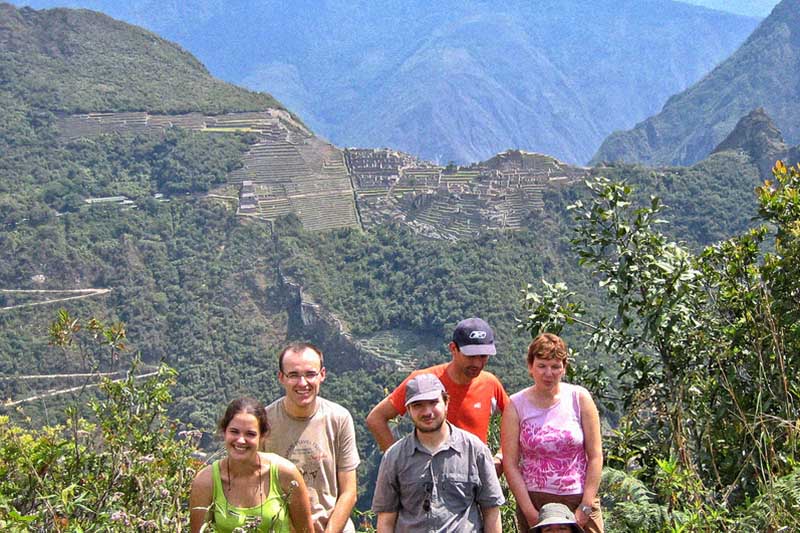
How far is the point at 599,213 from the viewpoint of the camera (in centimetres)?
583

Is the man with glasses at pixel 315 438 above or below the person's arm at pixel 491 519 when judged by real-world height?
above

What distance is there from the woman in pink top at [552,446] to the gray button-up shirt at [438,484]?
1.11 feet

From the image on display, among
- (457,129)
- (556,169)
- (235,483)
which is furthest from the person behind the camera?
(457,129)

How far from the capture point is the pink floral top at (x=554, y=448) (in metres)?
3.88

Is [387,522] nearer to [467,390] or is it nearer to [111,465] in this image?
[467,390]

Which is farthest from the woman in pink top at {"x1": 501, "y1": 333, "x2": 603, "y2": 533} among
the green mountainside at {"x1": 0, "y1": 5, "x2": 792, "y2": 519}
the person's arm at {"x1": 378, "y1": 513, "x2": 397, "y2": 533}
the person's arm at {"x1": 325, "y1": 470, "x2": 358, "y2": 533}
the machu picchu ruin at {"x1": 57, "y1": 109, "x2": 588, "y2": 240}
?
the machu picchu ruin at {"x1": 57, "y1": 109, "x2": 588, "y2": 240}

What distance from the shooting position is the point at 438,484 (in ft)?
11.7

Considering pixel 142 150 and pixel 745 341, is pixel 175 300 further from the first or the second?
pixel 745 341

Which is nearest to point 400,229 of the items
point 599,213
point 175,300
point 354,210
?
point 354,210

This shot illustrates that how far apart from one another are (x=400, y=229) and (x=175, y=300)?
10.9 m

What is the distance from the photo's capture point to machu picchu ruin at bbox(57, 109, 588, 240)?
41094mm

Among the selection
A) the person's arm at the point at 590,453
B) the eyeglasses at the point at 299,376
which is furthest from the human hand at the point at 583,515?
the eyeglasses at the point at 299,376

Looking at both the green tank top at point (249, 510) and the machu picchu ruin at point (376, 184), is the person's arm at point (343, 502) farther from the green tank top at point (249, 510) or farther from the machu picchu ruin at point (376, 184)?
the machu picchu ruin at point (376, 184)

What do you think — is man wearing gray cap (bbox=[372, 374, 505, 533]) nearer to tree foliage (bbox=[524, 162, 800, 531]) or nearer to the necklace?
the necklace
